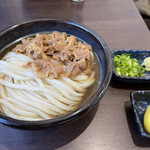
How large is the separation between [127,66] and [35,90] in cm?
92

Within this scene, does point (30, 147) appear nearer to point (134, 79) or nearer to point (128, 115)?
point (128, 115)

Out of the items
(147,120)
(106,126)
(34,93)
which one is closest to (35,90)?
(34,93)

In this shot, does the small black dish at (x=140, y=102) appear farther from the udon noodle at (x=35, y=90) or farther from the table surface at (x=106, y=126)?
the udon noodle at (x=35, y=90)

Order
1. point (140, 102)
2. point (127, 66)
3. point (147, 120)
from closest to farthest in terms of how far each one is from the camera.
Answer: point (147, 120), point (140, 102), point (127, 66)

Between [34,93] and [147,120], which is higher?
[34,93]

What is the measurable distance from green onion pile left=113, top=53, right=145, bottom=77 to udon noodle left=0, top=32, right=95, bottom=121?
35 centimetres

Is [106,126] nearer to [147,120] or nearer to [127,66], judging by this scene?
[147,120]

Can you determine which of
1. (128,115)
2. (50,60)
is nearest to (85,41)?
(50,60)

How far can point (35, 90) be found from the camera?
3.69 feet

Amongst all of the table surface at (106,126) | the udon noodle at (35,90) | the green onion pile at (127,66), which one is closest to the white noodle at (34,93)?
the udon noodle at (35,90)

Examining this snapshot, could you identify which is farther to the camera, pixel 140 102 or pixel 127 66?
pixel 127 66

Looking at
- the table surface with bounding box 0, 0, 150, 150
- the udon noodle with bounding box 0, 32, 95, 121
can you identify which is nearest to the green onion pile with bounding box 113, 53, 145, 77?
the table surface with bounding box 0, 0, 150, 150

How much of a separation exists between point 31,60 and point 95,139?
0.81 m

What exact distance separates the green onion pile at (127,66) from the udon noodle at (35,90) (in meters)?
0.35
